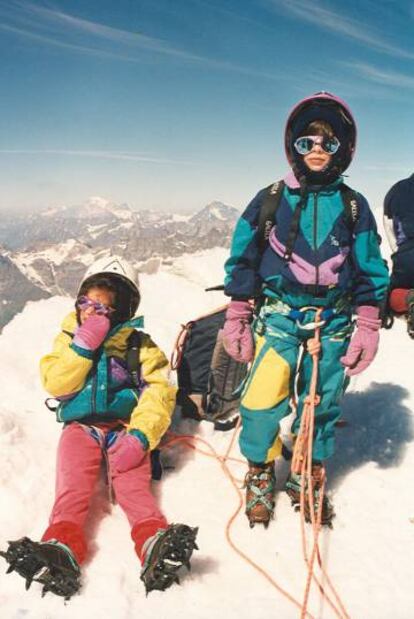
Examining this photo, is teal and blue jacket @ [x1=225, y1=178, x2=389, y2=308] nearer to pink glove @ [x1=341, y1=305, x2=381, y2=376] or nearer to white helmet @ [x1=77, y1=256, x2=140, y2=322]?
pink glove @ [x1=341, y1=305, x2=381, y2=376]

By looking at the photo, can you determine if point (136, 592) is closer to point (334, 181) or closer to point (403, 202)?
point (334, 181)

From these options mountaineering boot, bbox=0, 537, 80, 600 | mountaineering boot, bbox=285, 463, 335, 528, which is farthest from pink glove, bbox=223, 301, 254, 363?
mountaineering boot, bbox=0, 537, 80, 600

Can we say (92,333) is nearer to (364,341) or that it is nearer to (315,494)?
(364,341)

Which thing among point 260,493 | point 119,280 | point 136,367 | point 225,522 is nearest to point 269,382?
point 260,493

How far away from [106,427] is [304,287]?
8.30 ft

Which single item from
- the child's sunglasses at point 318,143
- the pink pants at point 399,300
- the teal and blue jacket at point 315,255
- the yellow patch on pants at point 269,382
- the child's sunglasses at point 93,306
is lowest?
the yellow patch on pants at point 269,382

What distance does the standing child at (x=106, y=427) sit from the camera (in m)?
3.30

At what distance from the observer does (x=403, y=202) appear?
5.86 meters

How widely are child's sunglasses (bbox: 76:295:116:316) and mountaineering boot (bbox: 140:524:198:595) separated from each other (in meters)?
2.22

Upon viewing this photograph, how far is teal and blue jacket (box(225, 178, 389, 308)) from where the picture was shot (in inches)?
155

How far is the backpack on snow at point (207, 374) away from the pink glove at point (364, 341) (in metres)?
2.34

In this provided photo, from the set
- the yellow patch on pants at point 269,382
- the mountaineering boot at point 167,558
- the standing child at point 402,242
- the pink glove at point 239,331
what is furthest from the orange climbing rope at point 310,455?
the standing child at point 402,242

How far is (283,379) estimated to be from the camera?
4156 millimetres

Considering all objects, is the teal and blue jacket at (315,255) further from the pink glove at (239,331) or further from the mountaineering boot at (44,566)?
the mountaineering boot at (44,566)
